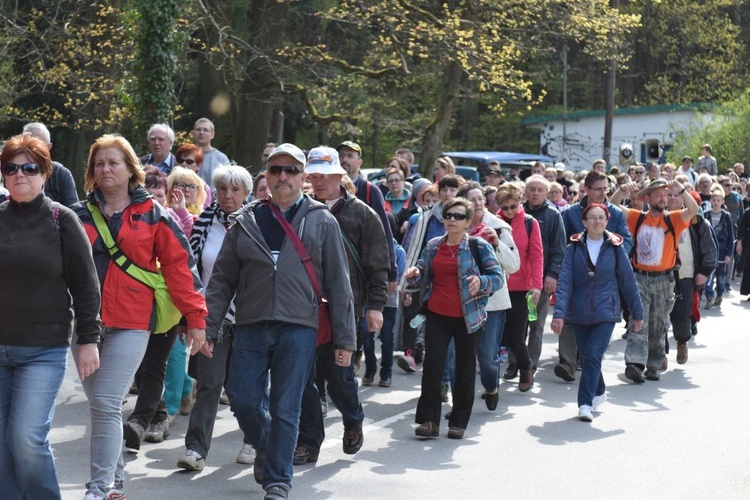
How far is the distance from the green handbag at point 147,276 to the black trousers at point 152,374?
25.7 inches

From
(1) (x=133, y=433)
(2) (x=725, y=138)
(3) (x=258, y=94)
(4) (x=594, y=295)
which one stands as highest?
(3) (x=258, y=94)

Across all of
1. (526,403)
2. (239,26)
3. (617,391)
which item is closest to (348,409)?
(526,403)

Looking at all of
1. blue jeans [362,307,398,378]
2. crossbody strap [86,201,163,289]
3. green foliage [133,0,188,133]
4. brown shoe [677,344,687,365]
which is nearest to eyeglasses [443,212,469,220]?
blue jeans [362,307,398,378]

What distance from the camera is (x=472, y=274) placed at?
8.66 m

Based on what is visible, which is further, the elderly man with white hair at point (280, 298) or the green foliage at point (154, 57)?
the green foliage at point (154, 57)

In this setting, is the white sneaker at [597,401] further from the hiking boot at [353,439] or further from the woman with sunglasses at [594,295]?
the hiking boot at [353,439]

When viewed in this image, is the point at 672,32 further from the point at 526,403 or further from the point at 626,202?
the point at 526,403

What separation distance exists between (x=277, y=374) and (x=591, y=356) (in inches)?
153

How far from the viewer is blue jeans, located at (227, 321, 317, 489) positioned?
6.55m

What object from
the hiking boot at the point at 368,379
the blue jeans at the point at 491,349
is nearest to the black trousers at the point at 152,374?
the blue jeans at the point at 491,349

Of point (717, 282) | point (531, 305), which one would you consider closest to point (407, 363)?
point (531, 305)

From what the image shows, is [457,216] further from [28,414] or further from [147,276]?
[28,414]

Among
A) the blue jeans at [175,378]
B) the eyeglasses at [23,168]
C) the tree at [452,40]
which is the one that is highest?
the tree at [452,40]

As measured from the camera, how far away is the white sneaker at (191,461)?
Result: 738 cm
